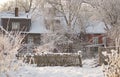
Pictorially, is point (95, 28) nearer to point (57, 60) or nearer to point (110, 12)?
point (110, 12)

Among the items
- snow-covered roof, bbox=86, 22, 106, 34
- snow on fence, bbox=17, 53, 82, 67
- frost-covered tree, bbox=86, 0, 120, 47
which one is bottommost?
snow on fence, bbox=17, 53, 82, 67

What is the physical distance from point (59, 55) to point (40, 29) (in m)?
20.0

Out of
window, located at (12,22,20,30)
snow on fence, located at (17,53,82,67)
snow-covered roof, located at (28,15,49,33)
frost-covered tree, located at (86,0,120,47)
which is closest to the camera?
snow on fence, located at (17,53,82,67)

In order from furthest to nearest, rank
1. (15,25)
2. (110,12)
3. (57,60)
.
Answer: (15,25) < (110,12) < (57,60)

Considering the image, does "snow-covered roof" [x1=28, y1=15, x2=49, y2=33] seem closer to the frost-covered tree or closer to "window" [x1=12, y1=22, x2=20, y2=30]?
"window" [x1=12, y1=22, x2=20, y2=30]

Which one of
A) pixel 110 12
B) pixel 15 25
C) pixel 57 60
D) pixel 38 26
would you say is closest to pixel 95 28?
pixel 38 26

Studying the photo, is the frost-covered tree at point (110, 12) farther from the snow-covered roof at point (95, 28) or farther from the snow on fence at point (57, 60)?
the snow on fence at point (57, 60)

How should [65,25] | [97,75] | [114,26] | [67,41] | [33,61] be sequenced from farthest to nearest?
1. [65,25]
2. [67,41]
3. [114,26]
4. [33,61]
5. [97,75]

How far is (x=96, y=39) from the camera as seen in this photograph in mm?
40688

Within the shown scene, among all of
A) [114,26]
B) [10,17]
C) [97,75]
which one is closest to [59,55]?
[97,75]

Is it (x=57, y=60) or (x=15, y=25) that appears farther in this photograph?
(x=15, y=25)

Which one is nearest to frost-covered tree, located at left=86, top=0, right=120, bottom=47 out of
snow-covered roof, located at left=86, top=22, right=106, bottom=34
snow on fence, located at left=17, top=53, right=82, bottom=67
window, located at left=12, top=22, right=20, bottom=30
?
snow-covered roof, located at left=86, top=22, right=106, bottom=34

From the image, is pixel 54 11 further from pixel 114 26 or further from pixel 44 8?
pixel 114 26

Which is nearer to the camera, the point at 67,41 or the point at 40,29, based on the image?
the point at 67,41
